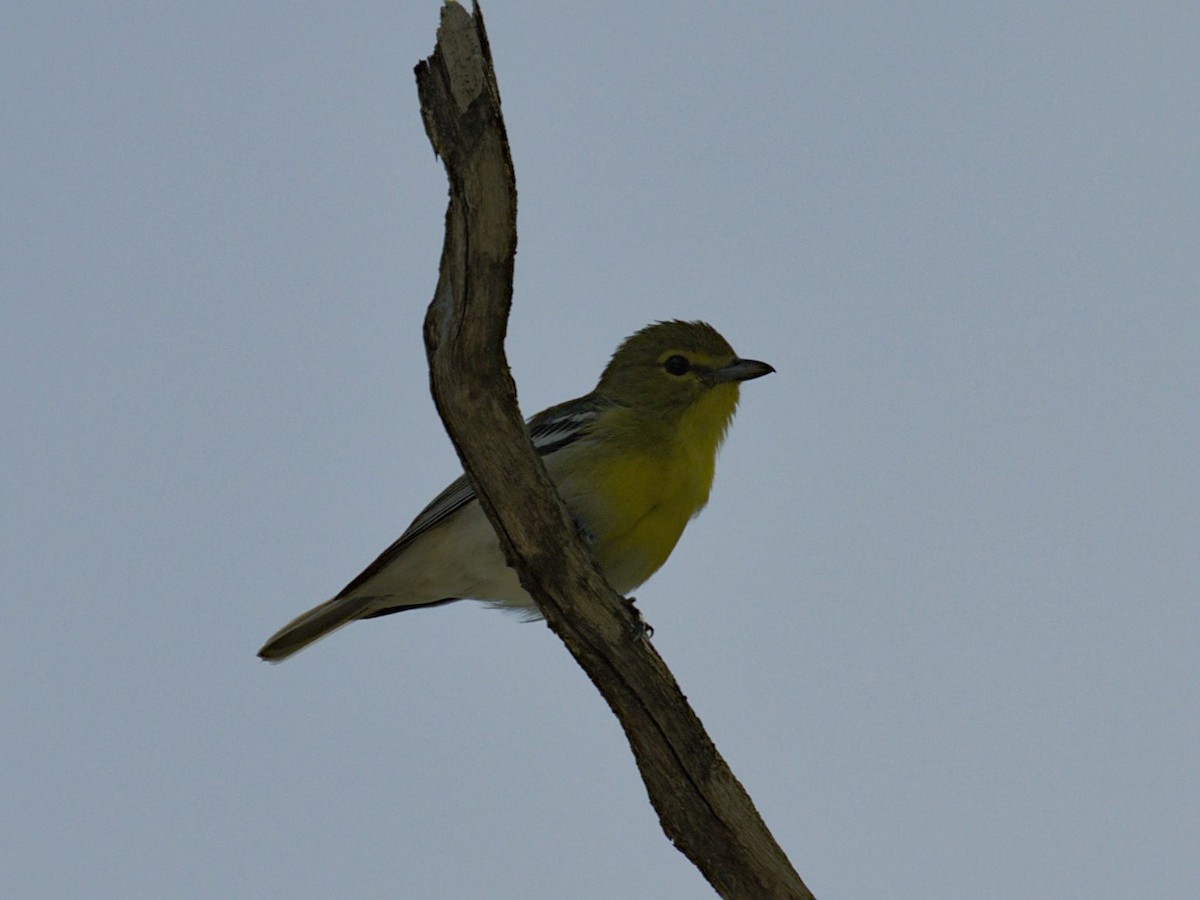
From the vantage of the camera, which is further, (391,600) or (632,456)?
(391,600)

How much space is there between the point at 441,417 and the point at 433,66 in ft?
5.32

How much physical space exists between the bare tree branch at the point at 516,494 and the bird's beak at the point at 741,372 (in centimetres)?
306

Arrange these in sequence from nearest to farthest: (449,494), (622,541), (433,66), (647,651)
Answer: (433,66), (647,651), (622,541), (449,494)

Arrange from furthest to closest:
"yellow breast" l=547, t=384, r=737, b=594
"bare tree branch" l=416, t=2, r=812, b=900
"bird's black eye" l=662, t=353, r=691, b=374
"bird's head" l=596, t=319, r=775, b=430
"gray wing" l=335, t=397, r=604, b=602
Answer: "bird's black eye" l=662, t=353, r=691, b=374, "bird's head" l=596, t=319, r=775, b=430, "gray wing" l=335, t=397, r=604, b=602, "yellow breast" l=547, t=384, r=737, b=594, "bare tree branch" l=416, t=2, r=812, b=900

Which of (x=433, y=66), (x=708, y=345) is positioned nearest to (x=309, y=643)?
(x=708, y=345)

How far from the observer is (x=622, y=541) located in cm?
912

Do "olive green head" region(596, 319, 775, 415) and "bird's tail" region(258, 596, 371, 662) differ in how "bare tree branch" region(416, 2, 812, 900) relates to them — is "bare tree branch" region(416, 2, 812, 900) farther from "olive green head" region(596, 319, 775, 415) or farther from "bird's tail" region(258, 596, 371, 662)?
"bird's tail" region(258, 596, 371, 662)

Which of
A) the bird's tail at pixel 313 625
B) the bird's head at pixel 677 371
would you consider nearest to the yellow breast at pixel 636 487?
the bird's head at pixel 677 371

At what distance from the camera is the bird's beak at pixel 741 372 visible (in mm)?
10094

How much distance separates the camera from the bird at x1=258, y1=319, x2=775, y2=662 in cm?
911

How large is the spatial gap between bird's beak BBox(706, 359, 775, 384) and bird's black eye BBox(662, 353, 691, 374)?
19cm

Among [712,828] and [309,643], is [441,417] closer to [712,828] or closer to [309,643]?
[712,828]

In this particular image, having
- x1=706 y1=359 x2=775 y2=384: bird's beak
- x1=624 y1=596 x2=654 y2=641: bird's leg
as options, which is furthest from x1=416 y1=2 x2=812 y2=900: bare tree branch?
x1=706 y1=359 x2=775 y2=384: bird's beak

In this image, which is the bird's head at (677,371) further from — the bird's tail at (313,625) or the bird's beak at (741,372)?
the bird's tail at (313,625)
